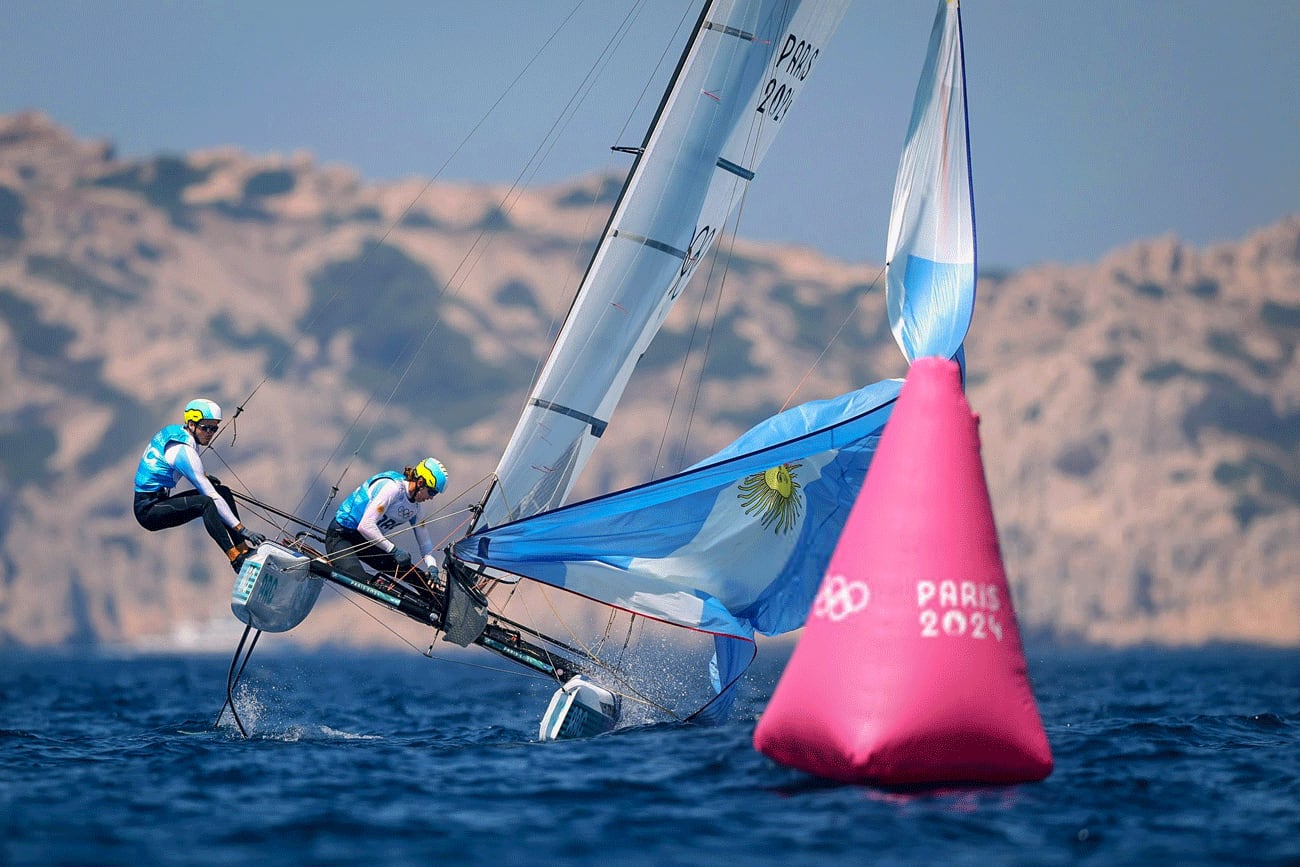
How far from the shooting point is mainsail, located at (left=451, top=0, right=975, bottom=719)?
12398mm

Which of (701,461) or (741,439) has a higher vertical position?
(741,439)

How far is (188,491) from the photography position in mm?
12555

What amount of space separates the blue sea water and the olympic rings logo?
1.07 m

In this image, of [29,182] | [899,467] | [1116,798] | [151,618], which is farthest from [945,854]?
[29,182]

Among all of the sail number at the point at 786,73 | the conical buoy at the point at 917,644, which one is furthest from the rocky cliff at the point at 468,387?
the conical buoy at the point at 917,644

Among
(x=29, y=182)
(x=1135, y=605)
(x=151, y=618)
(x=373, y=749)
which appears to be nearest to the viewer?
(x=373, y=749)

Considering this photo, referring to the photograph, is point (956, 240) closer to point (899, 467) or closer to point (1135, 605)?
point (899, 467)

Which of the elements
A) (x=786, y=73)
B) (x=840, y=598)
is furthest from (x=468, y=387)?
(x=840, y=598)

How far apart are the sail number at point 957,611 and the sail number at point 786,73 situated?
233 inches

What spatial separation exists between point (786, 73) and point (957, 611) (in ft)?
21.1

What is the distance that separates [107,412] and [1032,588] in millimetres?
77568

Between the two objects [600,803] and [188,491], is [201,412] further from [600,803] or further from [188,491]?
[600,803]

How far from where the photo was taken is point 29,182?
152 meters

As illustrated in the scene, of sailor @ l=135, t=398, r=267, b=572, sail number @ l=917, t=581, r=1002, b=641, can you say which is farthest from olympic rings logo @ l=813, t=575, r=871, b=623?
sailor @ l=135, t=398, r=267, b=572
